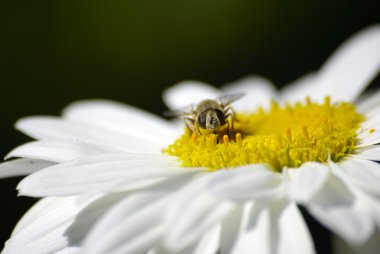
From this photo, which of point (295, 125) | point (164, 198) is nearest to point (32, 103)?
point (295, 125)

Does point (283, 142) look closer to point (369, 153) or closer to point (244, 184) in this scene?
point (369, 153)

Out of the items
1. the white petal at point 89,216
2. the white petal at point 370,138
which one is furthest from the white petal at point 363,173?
the white petal at point 89,216

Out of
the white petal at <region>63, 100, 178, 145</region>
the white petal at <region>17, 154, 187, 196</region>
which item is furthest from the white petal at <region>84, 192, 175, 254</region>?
the white petal at <region>63, 100, 178, 145</region>

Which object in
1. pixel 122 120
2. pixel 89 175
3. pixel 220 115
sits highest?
pixel 122 120

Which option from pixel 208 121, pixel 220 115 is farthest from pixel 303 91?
pixel 208 121

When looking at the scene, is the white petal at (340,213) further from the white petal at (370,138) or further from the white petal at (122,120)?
the white petal at (122,120)

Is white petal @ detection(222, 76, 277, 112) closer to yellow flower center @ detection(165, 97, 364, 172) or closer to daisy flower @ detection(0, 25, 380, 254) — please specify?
daisy flower @ detection(0, 25, 380, 254)

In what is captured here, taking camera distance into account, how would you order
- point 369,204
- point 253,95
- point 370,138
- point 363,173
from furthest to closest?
point 253,95, point 370,138, point 363,173, point 369,204
